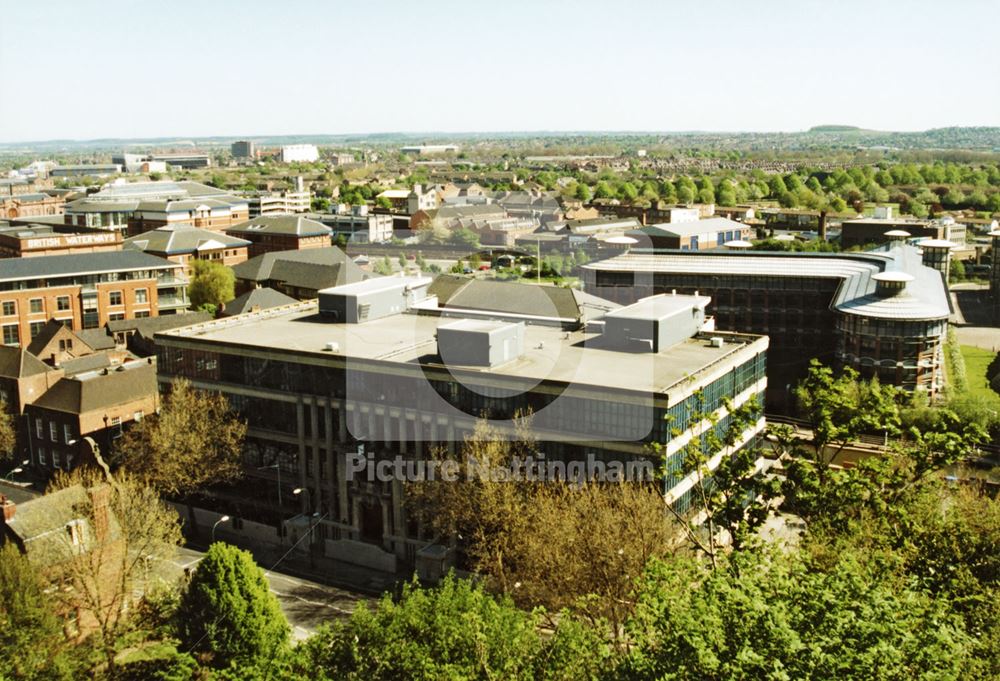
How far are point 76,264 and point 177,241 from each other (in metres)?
23.3

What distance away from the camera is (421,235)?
510 feet

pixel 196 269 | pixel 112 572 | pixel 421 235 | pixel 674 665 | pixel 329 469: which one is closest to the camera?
pixel 674 665

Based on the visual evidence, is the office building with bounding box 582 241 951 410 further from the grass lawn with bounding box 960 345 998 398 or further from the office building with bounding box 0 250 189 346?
the office building with bounding box 0 250 189 346

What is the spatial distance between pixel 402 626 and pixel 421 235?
133 metres

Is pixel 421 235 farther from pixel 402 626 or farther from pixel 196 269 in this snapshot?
pixel 402 626

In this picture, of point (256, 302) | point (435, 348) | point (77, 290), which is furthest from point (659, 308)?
point (77, 290)

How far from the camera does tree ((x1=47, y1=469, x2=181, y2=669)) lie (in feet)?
108

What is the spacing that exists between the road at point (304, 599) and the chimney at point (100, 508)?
423 cm

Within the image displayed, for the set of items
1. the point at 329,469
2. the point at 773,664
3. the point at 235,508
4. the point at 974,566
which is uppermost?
the point at 773,664

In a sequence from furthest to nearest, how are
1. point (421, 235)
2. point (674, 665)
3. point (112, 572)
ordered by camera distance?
point (421, 235) < point (112, 572) < point (674, 665)

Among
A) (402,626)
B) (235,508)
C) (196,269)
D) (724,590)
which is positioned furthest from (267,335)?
(196,269)

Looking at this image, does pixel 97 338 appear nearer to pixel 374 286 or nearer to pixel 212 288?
pixel 212 288

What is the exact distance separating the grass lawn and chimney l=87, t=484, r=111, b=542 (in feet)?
188

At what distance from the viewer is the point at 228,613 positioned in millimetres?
31984
